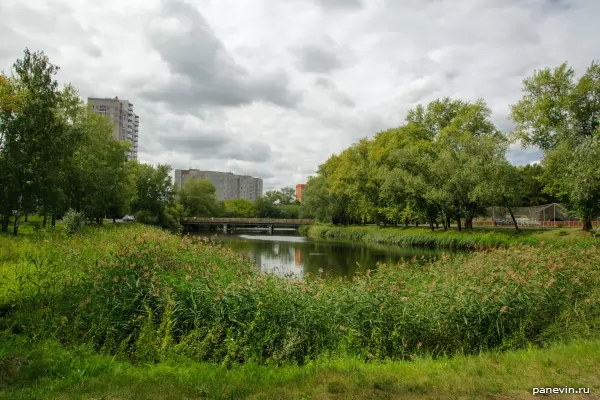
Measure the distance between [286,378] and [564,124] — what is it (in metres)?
36.6

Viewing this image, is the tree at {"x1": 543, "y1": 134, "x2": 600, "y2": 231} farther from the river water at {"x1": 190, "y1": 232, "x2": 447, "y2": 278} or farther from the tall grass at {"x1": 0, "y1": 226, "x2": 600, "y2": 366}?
the tall grass at {"x1": 0, "y1": 226, "x2": 600, "y2": 366}

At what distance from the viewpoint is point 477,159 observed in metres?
35.6

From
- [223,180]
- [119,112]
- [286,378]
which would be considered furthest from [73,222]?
[223,180]

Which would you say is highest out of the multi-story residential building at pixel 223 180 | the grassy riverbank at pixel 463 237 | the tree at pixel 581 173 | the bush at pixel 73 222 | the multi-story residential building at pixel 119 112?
the multi-story residential building at pixel 119 112

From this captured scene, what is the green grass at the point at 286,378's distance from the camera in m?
4.28

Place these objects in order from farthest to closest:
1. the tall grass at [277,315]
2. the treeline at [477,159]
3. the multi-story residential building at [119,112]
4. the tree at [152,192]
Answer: the multi-story residential building at [119,112] → the tree at [152,192] → the treeline at [477,159] → the tall grass at [277,315]

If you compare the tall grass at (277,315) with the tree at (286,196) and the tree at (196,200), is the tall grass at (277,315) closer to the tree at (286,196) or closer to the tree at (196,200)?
the tree at (196,200)

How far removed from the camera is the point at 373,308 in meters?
7.40

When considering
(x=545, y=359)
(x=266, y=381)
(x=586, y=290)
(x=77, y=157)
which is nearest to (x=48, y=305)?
(x=266, y=381)

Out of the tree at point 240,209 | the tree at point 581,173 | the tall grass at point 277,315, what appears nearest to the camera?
the tall grass at point 277,315

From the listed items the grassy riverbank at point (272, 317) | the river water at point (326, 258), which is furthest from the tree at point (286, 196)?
the grassy riverbank at point (272, 317)

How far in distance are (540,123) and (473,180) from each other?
762 cm

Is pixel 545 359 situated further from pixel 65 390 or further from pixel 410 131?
pixel 410 131

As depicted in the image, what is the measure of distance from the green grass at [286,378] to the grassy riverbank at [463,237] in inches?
811
